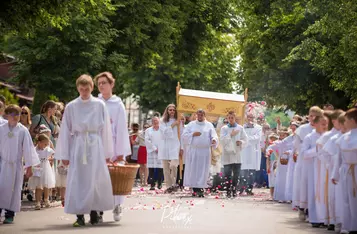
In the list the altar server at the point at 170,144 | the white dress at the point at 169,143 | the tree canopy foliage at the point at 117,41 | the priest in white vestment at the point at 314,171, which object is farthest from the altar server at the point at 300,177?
the tree canopy foliage at the point at 117,41

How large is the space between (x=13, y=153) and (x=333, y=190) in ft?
16.3

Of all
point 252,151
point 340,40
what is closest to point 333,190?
point 340,40

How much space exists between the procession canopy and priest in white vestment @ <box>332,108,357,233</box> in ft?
48.1

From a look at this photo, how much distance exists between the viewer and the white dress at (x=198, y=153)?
78.2 feet

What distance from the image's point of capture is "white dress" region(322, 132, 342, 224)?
13.4 metres

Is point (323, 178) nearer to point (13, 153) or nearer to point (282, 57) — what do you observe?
point (13, 153)

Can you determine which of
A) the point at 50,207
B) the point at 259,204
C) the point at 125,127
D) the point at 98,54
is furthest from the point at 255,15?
the point at 125,127

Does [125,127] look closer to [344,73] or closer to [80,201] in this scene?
[80,201]

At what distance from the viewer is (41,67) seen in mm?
35344

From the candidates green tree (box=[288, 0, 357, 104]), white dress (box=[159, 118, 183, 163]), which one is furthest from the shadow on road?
white dress (box=[159, 118, 183, 163])

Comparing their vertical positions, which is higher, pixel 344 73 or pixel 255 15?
pixel 255 15

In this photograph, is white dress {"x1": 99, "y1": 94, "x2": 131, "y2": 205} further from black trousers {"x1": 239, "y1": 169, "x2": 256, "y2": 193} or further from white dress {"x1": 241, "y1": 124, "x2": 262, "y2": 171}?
white dress {"x1": 241, "y1": 124, "x2": 262, "y2": 171}

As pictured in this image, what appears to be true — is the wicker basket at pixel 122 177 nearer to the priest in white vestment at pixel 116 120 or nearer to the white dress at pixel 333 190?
the priest in white vestment at pixel 116 120

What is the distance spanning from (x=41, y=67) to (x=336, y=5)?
13668 millimetres
